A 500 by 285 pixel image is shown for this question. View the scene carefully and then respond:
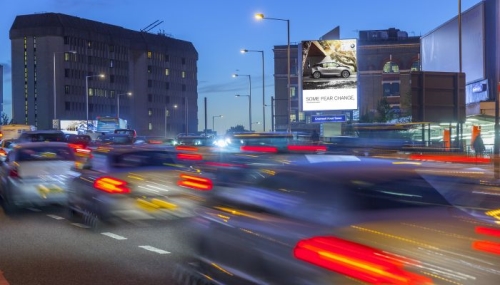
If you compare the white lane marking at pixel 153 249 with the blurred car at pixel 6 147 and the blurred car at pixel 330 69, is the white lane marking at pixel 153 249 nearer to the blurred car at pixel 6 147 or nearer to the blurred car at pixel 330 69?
the blurred car at pixel 6 147

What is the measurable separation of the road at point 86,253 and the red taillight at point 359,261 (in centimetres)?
355

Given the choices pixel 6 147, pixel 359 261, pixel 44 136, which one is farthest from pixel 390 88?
pixel 359 261

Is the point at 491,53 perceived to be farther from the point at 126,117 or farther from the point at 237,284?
the point at 126,117

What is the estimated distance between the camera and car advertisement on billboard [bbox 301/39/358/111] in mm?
39781

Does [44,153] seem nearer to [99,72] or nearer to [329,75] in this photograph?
[329,75]

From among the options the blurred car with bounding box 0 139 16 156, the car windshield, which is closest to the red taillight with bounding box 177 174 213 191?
the car windshield

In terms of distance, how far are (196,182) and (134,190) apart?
283 centimetres

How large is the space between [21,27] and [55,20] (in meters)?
5.81

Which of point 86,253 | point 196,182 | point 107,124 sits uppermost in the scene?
point 107,124

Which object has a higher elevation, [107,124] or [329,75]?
[329,75]

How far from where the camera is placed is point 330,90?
4038 centimetres

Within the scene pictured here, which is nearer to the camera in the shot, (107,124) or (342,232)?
(342,232)

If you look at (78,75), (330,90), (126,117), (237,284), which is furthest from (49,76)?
(237,284)

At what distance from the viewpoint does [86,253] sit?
10.6 meters
